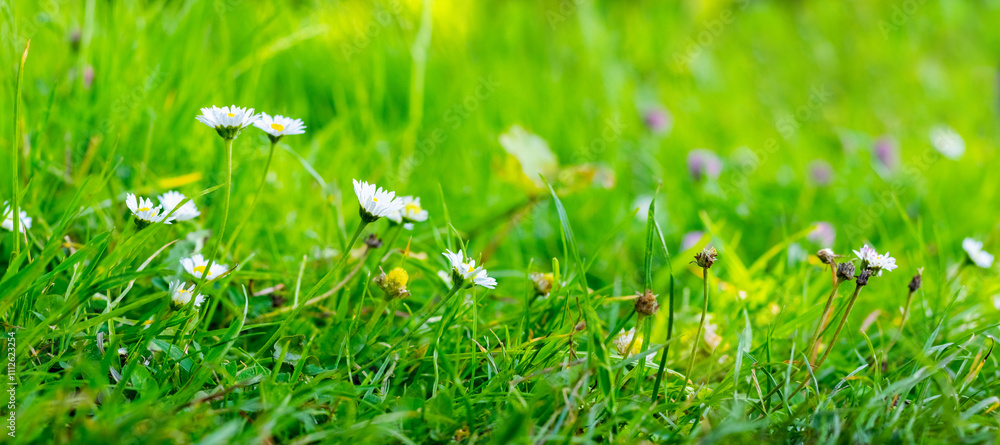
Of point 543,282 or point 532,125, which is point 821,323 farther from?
point 532,125

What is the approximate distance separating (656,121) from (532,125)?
0.45m

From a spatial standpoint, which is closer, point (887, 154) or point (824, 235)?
point (824, 235)

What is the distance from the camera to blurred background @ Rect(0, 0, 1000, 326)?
5.12 ft

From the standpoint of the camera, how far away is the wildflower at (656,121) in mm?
2443

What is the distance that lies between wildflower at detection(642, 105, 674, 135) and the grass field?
0.06m

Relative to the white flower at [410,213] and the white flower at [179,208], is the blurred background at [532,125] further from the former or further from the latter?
the white flower at [179,208]

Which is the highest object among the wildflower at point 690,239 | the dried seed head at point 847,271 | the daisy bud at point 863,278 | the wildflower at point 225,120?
the wildflower at point 225,120

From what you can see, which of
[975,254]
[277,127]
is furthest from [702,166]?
[277,127]

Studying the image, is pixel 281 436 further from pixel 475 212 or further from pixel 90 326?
pixel 475 212

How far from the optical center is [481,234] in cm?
175

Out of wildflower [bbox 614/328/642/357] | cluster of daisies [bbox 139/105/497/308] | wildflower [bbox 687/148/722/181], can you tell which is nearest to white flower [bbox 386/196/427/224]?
cluster of daisies [bbox 139/105/497/308]

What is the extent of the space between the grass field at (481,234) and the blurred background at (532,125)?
1cm

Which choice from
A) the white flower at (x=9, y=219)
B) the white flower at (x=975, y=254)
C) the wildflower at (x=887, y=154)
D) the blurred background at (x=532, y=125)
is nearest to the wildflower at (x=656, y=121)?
the blurred background at (x=532, y=125)

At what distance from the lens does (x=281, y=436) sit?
947mm
